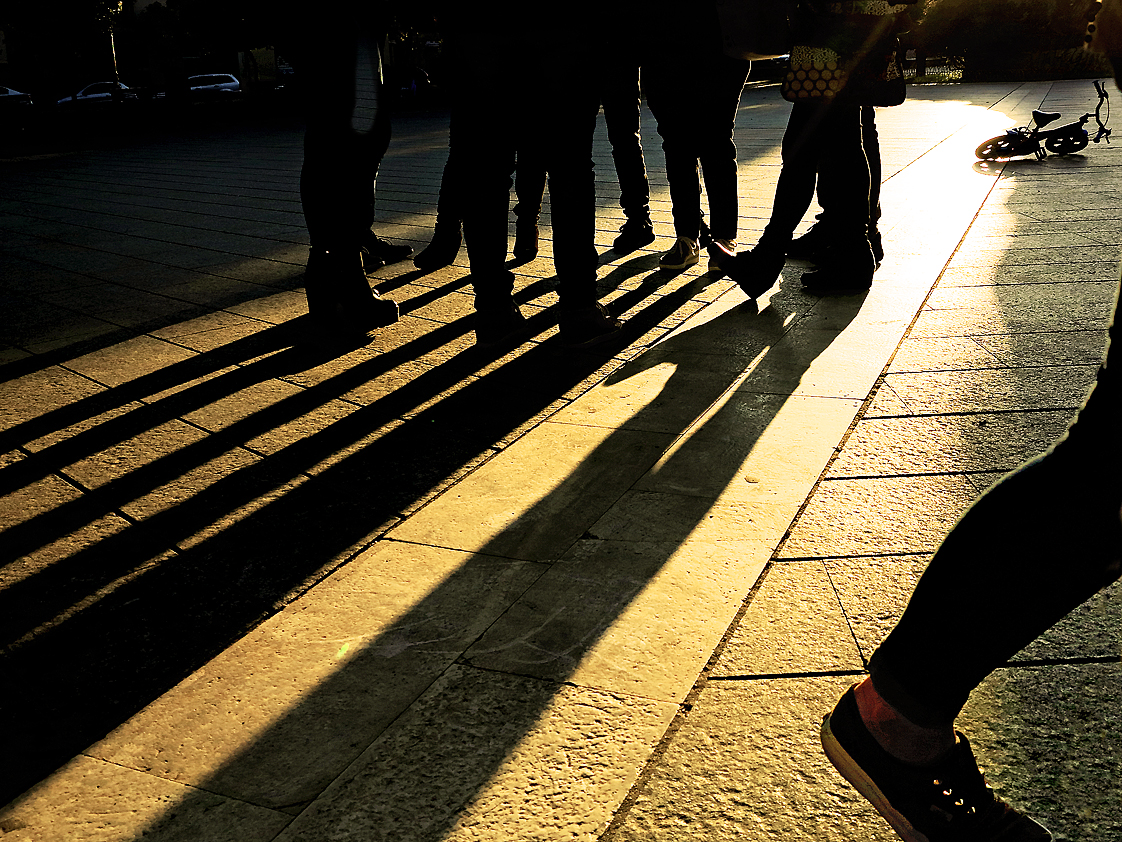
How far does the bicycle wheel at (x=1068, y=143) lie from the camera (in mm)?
7879

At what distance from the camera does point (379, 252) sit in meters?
5.39

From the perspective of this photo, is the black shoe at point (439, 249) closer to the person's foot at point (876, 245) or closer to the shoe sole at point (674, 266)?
the shoe sole at point (674, 266)

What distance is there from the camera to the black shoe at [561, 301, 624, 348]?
362cm

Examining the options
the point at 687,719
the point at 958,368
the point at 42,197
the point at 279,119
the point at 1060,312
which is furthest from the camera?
the point at 279,119

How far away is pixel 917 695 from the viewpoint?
134 centimetres

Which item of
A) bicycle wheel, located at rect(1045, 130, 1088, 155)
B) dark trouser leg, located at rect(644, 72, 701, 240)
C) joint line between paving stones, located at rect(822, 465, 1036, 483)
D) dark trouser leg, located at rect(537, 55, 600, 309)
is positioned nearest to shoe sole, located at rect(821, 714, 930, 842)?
joint line between paving stones, located at rect(822, 465, 1036, 483)

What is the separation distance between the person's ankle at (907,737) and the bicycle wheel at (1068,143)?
7832 millimetres

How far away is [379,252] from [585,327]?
216 centimetres

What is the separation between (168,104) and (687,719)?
79.2 ft

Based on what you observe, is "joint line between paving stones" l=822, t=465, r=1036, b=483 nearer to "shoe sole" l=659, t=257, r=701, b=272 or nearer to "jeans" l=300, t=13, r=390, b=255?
"jeans" l=300, t=13, r=390, b=255

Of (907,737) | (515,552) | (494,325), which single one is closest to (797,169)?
(494,325)

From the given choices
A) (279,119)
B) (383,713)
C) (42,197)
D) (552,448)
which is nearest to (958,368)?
(552,448)

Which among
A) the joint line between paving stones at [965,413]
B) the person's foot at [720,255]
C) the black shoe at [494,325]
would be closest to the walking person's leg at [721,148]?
the person's foot at [720,255]

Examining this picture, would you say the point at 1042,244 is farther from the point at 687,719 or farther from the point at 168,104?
the point at 168,104
